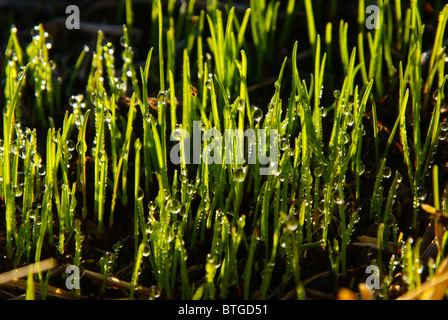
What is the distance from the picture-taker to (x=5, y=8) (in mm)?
2027

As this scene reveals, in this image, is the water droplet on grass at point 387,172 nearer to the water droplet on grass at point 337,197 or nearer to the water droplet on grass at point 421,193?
the water droplet on grass at point 421,193

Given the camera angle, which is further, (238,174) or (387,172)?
(387,172)

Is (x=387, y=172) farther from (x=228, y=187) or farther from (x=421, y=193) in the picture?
(x=228, y=187)

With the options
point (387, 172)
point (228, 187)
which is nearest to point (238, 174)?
point (228, 187)

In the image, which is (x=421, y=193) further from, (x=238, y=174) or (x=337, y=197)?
(x=238, y=174)

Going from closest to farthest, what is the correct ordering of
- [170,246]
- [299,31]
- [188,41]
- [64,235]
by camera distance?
[170,246], [64,235], [188,41], [299,31]

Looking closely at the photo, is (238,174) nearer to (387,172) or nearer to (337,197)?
(337,197)

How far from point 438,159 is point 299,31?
0.76m

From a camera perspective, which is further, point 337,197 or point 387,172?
point 387,172

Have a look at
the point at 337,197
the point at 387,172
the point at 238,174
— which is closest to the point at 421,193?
the point at 387,172

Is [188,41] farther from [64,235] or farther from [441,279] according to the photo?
[441,279]

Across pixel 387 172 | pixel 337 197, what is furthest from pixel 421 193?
pixel 337 197

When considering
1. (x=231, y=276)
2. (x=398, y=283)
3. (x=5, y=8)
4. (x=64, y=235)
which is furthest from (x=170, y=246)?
(x=5, y=8)

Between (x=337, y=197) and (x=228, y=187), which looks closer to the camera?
(x=337, y=197)
